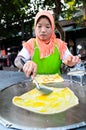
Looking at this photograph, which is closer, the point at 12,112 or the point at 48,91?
the point at 12,112

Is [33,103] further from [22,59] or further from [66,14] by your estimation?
[66,14]

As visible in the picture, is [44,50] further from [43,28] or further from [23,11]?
[23,11]

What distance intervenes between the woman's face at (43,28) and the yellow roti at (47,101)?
1.27ft

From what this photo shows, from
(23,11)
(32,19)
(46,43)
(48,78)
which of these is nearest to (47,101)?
(48,78)

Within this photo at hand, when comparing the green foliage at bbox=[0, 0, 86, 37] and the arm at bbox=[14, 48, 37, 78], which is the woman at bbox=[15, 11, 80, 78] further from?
the green foliage at bbox=[0, 0, 86, 37]

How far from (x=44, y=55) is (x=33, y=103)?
45cm

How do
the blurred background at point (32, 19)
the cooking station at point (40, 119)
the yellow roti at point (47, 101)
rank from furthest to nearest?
the blurred background at point (32, 19) < the yellow roti at point (47, 101) < the cooking station at point (40, 119)

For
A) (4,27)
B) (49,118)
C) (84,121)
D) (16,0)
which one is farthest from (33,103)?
(4,27)

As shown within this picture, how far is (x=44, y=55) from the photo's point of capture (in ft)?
5.85

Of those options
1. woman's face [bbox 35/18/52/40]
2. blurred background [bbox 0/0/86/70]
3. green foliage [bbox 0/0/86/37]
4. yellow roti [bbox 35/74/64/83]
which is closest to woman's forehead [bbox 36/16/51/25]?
woman's face [bbox 35/18/52/40]

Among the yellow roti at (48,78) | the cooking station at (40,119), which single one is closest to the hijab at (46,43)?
the yellow roti at (48,78)

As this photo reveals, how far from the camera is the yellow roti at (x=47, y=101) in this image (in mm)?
1354

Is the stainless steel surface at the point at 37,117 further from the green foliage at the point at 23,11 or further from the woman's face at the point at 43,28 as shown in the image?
the green foliage at the point at 23,11

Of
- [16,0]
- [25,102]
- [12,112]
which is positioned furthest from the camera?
[16,0]
